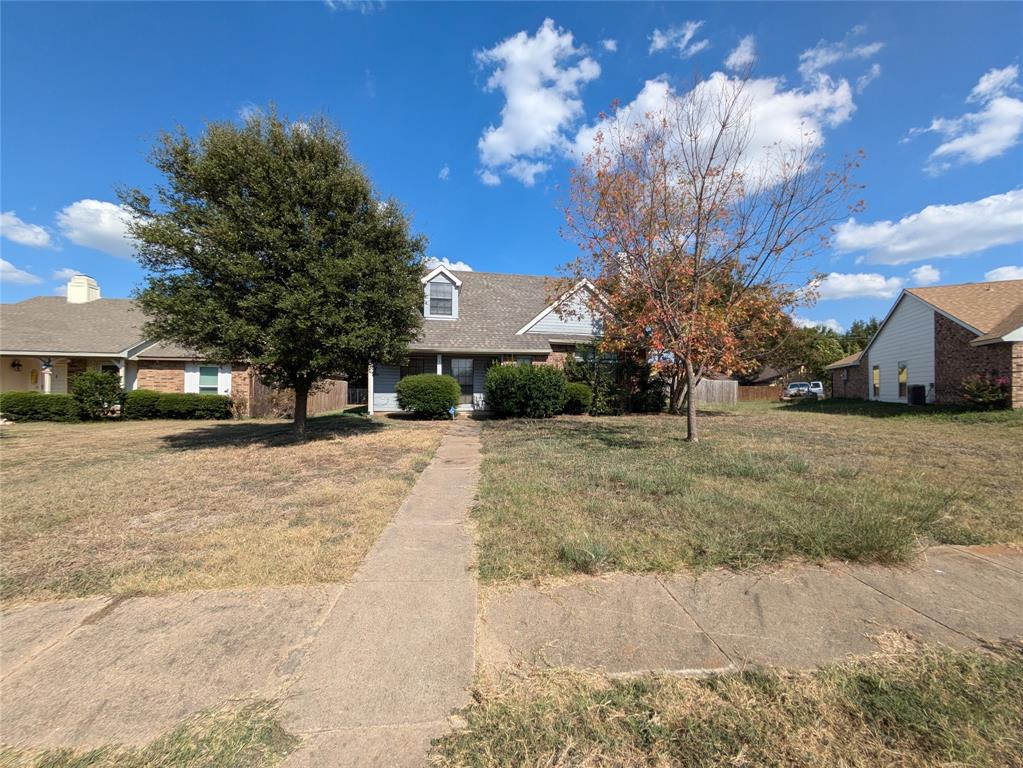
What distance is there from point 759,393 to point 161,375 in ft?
135

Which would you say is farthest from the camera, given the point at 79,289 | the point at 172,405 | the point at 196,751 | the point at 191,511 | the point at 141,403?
the point at 79,289

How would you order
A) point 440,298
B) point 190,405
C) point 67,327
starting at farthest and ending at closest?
point 440,298
point 67,327
point 190,405

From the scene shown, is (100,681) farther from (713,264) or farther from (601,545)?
(713,264)

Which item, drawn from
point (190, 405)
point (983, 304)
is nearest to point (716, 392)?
point (983, 304)

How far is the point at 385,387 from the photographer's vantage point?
1833cm

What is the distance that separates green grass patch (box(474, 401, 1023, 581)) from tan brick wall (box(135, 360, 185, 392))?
52.3 feet

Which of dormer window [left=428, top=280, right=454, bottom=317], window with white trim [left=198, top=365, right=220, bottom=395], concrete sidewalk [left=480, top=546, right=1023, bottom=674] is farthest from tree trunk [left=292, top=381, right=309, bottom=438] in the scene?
window with white trim [left=198, top=365, right=220, bottom=395]

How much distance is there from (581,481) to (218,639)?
4.69m

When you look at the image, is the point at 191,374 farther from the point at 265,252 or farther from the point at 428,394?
the point at 265,252

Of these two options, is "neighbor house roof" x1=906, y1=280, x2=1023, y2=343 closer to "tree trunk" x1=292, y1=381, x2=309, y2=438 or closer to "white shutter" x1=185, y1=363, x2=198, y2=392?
"tree trunk" x1=292, y1=381, x2=309, y2=438

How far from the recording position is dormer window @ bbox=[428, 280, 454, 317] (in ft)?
62.3

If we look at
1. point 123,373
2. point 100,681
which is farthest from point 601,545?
point 123,373

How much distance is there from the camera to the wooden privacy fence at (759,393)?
37594 millimetres

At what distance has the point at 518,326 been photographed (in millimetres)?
19594
